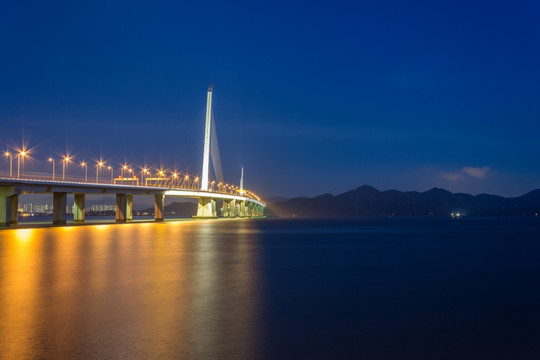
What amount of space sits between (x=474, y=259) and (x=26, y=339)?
25606mm

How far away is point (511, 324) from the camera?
35.6ft

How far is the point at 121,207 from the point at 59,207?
55.6 ft

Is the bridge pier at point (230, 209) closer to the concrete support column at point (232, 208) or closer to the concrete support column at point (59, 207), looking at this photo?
the concrete support column at point (232, 208)

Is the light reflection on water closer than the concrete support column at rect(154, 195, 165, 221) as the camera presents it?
Yes

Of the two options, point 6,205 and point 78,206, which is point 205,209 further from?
point 6,205

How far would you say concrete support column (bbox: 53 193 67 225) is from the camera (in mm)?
74750

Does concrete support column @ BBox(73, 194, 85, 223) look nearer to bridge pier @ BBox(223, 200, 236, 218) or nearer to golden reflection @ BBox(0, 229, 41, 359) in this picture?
golden reflection @ BBox(0, 229, 41, 359)

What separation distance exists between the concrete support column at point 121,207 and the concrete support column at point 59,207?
1517cm

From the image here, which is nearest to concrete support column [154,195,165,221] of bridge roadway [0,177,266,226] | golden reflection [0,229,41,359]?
bridge roadway [0,177,266,226]

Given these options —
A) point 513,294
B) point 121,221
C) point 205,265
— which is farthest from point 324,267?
point 121,221

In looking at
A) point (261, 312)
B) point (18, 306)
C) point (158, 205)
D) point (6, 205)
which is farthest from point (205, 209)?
point (261, 312)

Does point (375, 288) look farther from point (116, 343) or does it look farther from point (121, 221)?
point (121, 221)

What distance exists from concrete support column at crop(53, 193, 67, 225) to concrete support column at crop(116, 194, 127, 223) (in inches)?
597

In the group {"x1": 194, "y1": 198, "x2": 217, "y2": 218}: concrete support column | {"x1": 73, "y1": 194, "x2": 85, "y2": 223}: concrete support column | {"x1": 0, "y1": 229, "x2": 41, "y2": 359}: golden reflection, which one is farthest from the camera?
{"x1": 194, "y1": 198, "x2": 217, "y2": 218}: concrete support column
